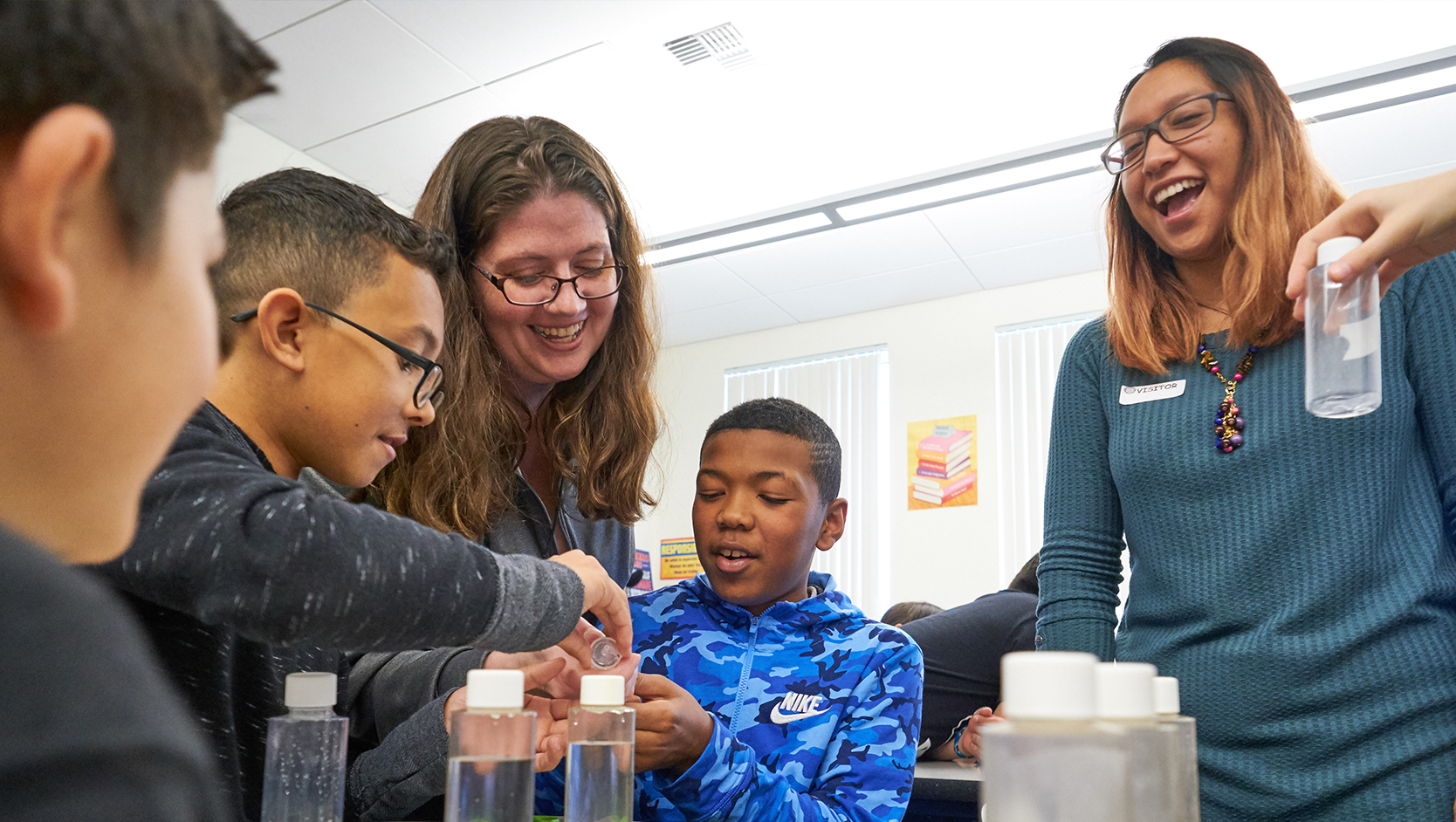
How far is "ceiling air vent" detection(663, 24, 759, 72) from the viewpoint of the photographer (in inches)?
137

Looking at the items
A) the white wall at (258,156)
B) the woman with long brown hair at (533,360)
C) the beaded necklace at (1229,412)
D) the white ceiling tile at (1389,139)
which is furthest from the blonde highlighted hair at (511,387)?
the white ceiling tile at (1389,139)

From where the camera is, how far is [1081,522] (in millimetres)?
1283

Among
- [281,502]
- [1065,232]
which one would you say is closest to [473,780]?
[281,502]

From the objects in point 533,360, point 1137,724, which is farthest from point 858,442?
point 1137,724

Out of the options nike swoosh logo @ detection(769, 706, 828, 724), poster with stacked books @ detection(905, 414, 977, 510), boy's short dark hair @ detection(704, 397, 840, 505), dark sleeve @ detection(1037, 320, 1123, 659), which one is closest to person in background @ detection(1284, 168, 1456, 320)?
dark sleeve @ detection(1037, 320, 1123, 659)

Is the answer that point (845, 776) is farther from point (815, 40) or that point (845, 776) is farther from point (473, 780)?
point (815, 40)

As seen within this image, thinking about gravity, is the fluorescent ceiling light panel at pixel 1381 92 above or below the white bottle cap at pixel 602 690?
above

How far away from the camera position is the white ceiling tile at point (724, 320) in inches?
242

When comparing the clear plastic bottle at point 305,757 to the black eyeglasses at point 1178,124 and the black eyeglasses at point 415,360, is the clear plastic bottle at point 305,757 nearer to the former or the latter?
the black eyeglasses at point 415,360

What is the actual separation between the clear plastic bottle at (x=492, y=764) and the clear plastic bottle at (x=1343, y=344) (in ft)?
2.53

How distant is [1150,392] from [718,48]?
2.67 meters

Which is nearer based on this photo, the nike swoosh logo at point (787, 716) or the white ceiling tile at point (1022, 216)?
the nike swoosh logo at point (787, 716)

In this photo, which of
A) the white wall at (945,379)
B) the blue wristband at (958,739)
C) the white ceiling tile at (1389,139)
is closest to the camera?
the blue wristband at (958,739)

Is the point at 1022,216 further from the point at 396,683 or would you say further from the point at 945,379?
the point at 396,683
